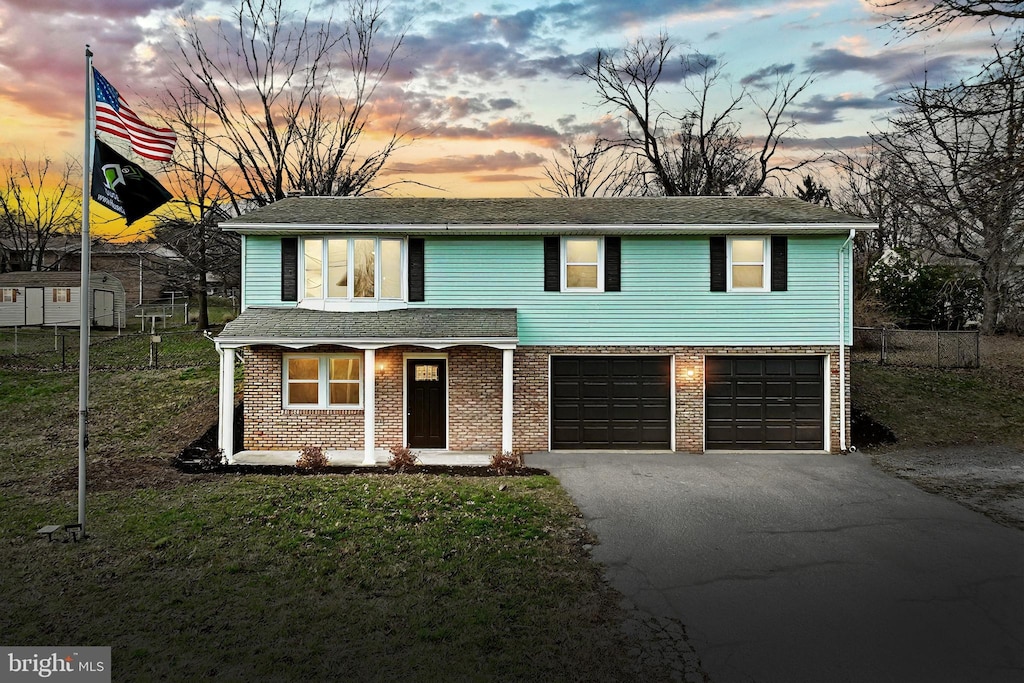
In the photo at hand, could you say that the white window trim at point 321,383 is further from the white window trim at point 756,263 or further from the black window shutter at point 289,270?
the white window trim at point 756,263

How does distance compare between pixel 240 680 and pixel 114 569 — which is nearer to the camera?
pixel 240 680

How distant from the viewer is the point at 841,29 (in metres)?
15.0

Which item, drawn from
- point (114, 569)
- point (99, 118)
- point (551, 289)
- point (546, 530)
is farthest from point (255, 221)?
point (546, 530)

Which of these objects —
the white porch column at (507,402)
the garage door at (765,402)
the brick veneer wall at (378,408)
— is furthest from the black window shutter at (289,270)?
the garage door at (765,402)

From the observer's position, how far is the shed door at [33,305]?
33.9 m

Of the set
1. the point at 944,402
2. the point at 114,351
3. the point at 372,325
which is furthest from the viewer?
the point at 114,351

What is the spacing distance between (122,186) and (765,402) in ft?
42.5

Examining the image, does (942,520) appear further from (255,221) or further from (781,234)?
(255,221)

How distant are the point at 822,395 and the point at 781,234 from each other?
3813 mm

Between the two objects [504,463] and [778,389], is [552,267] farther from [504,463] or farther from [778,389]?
[778,389]

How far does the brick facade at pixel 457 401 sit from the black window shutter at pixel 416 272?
1305 millimetres

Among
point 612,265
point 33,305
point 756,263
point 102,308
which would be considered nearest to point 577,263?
point 612,265

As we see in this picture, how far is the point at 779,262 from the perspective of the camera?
13805mm

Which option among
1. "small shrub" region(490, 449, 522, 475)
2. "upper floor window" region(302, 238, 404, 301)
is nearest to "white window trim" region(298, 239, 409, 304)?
"upper floor window" region(302, 238, 404, 301)
